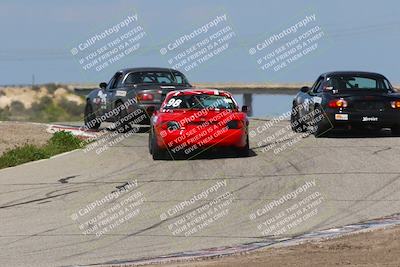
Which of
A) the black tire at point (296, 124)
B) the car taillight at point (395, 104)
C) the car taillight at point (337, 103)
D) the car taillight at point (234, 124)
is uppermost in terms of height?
the car taillight at point (234, 124)

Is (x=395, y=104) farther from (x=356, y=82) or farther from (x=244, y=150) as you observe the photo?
(x=244, y=150)

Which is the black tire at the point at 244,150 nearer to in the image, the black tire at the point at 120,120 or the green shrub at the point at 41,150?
the green shrub at the point at 41,150

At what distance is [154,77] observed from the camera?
22.5 meters

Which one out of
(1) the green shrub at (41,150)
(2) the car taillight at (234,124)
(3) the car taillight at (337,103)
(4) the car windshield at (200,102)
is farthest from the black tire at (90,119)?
(2) the car taillight at (234,124)

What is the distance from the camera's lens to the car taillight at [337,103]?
1895 cm

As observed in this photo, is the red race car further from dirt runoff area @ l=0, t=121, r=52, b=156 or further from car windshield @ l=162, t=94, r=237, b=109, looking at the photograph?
dirt runoff area @ l=0, t=121, r=52, b=156

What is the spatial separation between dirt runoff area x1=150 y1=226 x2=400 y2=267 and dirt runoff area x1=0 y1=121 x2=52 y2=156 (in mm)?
12103

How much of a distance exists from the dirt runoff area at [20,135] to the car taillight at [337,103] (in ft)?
22.1

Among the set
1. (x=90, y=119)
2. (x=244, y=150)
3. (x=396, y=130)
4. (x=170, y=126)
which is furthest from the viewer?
(x=90, y=119)

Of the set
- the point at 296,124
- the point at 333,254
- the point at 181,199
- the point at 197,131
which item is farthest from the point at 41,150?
the point at 333,254

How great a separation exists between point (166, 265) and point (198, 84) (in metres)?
70.2

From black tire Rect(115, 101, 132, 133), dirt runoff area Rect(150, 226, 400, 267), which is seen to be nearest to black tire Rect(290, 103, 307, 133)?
black tire Rect(115, 101, 132, 133)

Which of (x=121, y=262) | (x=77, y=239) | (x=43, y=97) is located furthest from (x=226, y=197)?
(x=43, y=97)

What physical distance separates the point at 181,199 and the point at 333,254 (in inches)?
164
